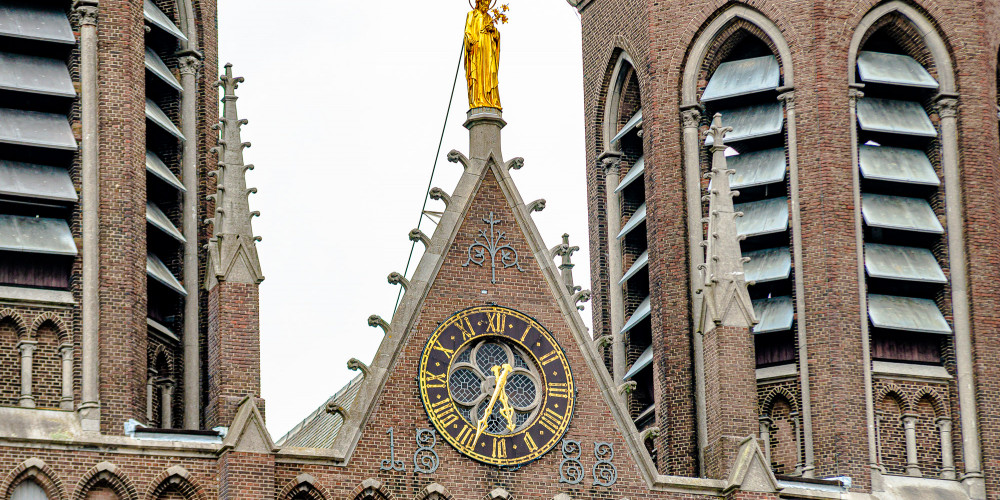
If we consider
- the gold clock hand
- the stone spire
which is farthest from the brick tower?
the stone spire

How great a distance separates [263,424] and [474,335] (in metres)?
4.25

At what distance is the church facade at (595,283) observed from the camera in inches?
1826

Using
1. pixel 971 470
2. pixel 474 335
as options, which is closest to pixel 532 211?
pixel 474 335

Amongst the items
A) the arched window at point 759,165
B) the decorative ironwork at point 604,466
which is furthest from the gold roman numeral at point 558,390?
the arched window at point 759,165

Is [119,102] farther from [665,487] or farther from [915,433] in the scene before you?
[915,433]

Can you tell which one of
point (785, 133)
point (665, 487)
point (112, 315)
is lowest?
point (665, 487)

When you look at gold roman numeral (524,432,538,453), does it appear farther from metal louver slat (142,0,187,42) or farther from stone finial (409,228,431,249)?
metal louver slat (142,0,187,42)

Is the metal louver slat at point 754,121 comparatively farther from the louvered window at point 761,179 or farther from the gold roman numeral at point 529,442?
the gold roman numeral at point 529,442

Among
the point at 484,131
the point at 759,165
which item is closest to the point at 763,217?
the point at 759,165

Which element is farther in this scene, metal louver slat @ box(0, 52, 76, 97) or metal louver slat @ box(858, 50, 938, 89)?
metal louver slat @ box(858, 50, 938, 89)

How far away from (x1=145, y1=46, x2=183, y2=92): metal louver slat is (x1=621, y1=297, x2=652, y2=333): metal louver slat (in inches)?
369

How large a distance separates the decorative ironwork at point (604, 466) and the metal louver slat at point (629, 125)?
9279mm

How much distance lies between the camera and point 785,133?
5238cm

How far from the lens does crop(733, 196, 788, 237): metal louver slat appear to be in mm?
51656
